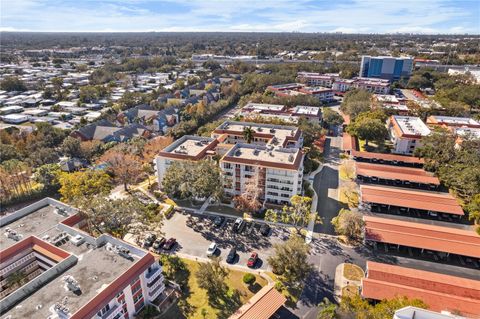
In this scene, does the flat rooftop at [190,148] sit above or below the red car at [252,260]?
above

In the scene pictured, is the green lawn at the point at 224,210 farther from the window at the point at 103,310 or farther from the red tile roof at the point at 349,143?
the red tile roof at the point at 349,143

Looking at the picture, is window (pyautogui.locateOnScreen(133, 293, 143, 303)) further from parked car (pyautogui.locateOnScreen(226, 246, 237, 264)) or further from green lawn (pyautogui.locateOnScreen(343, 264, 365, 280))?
green lawn (pyautogui.locateOnScreen(343, 264, 365, 280))

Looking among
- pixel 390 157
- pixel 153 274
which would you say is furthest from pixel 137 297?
pixel 390 157

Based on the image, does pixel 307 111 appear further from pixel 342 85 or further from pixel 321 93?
pixel 342 85

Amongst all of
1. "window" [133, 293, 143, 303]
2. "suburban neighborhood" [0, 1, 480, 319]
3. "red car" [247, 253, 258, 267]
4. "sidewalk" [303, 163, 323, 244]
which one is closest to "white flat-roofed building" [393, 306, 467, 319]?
"suburban neighborhood" [0, 1, 480, 319]

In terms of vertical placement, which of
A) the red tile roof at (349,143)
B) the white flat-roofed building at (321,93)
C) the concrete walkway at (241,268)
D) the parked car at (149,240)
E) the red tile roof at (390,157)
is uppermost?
the white flat-roofed building at (321,93)

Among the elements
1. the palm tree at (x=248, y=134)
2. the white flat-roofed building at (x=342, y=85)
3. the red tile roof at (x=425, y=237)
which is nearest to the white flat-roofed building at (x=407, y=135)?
the red tile roof at (x=425, y=237)

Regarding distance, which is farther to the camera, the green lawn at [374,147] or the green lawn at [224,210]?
the green lawn at [374,147]
